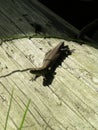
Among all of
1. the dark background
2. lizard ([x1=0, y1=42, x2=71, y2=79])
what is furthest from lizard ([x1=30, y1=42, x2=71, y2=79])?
the dark background

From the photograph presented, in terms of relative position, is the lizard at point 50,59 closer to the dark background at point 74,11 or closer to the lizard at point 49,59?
the lizard at point 49,59

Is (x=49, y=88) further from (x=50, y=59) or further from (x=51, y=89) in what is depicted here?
(x=50, y=59)

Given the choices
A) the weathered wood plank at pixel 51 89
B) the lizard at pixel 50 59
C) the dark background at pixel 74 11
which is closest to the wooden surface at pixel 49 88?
the weathered wood plank at pixel 51 89

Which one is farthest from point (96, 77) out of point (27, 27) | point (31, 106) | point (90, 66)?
point (27, 27)

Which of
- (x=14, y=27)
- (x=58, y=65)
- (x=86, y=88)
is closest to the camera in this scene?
(x=86, y=88)

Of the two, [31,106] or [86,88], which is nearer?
[31,106]

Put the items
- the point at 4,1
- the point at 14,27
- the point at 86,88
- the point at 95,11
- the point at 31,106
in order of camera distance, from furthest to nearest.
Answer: the point at 95,11 < the point at 4,1 < the point at 14,27 < the point at 86,88 < the point at 31,106

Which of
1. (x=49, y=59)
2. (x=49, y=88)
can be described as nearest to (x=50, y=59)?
(x=49, y=59)

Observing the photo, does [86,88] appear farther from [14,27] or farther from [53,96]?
[14,27]
